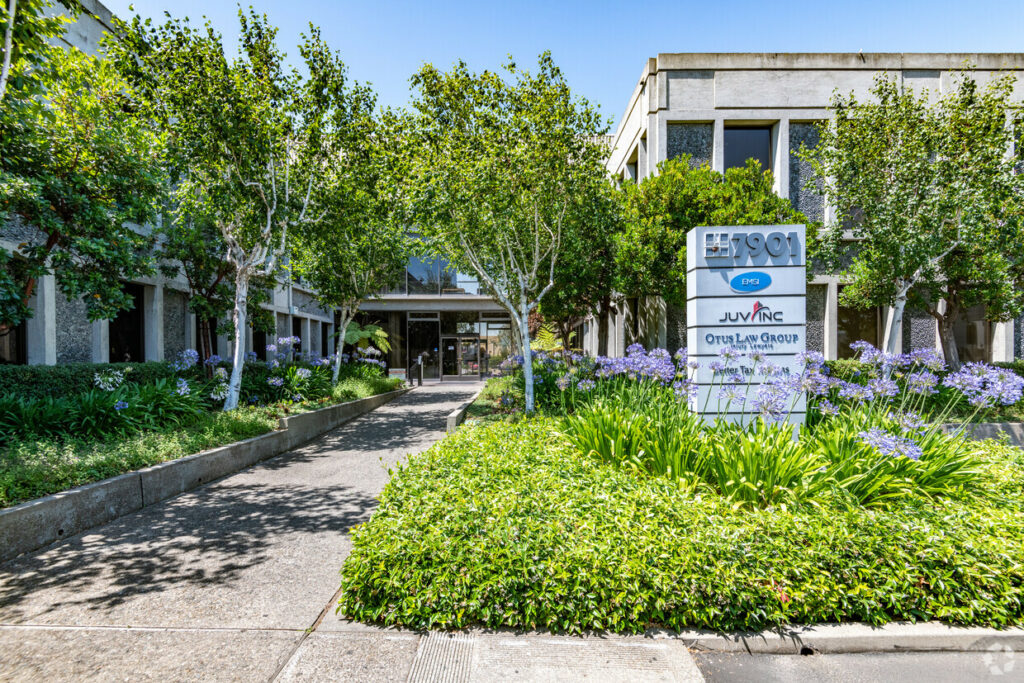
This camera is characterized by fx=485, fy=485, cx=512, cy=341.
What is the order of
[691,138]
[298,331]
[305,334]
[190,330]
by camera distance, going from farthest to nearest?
1. [305,334]
2. [298,331]
3. [691,138]
4. [190,330]

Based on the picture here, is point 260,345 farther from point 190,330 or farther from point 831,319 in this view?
point 831,319

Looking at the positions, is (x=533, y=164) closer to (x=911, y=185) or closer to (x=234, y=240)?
(x=234, y=240)

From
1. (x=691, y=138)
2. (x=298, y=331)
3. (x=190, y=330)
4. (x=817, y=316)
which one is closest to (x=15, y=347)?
(x=190, y=330)

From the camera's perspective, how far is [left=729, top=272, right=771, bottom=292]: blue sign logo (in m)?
6.46

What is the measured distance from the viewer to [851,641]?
2975mm

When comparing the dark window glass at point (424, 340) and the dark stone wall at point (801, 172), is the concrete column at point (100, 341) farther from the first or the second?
the dark stone wall at point (801, 172)

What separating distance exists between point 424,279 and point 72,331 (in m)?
17.3

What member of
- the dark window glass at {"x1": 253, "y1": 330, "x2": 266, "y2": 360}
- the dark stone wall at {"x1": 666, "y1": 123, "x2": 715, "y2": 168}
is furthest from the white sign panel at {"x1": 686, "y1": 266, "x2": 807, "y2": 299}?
the dark window glass at {"x1": 253, "y1": 330, "x2": 266, "y2": 360}

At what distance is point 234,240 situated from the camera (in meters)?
10.3

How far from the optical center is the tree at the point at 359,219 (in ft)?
34.7

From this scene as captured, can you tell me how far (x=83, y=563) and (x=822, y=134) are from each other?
1513 centimetres

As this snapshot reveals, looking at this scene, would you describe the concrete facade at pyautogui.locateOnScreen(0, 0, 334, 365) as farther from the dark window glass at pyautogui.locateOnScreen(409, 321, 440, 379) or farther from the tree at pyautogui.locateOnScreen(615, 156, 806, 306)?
the dark window glass at pyautogui.locateOnScreen(409, 321, 440, 379)

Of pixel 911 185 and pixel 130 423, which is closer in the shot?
pixel 130 423

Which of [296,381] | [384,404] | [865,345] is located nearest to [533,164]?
[865,345]
